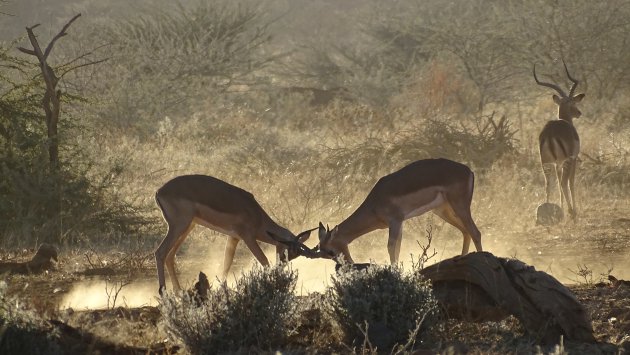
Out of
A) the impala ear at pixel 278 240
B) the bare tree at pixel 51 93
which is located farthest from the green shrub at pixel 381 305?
the bare tree at pixel 51 93

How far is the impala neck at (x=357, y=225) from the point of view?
925 centimetres

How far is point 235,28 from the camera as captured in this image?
25.9 metres

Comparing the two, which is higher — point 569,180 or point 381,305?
point 569,180

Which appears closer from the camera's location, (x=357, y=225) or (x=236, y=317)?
(x=236, y=317)

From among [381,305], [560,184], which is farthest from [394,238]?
[560,184]

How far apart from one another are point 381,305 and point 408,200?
141 inches

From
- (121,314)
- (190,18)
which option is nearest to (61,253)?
(121,314)

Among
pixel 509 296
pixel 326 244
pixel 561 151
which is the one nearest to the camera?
pixel 509 296

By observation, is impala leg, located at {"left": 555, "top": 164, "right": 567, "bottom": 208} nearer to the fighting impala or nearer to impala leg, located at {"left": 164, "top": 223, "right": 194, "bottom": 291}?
the fighting impala

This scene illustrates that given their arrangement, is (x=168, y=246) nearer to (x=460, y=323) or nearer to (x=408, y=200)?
(x=408, y=200)

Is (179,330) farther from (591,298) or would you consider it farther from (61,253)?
(61,253)

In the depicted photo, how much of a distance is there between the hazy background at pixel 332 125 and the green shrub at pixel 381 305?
11.3ft

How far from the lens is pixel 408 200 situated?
9.25m

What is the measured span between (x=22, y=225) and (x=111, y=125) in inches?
364
